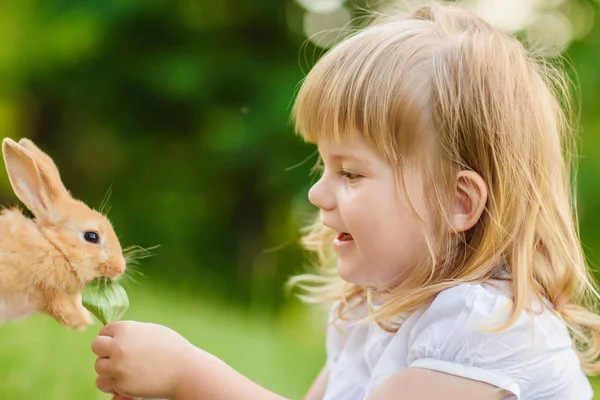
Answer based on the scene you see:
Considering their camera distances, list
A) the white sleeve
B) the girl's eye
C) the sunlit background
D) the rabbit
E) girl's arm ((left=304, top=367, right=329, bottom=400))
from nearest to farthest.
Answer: the rabbit, the white sleeve, the girl's eye, girl's arm ((left=304, top=367, right=329, bottom=400)), the sunlit background

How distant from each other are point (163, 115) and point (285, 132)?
57 centimetres

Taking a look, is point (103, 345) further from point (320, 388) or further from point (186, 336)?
point (186, 336)

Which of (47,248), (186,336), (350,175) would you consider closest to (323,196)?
(350,175)

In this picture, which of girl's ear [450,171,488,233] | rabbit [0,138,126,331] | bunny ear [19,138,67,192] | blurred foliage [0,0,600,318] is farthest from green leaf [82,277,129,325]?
blurred foliage [0,0,600,318]

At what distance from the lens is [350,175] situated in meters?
1.15

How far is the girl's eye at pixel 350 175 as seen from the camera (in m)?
1.14

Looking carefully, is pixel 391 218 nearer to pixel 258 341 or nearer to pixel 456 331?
pixel 456 331

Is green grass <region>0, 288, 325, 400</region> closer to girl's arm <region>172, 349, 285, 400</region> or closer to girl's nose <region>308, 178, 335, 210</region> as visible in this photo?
girl's arm <region>172, 349, 285, 400</region>

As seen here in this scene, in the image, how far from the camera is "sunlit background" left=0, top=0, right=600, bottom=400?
121 inches

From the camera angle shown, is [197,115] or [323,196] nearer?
[323,196]

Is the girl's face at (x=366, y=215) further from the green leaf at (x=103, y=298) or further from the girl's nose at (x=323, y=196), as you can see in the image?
the green leaf at (x=103, y=298)

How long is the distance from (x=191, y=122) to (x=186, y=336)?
5.42ft

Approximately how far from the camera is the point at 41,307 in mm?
943

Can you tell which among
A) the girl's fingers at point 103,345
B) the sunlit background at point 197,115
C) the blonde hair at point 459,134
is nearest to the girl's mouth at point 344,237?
the blonde hair at point 459,134
